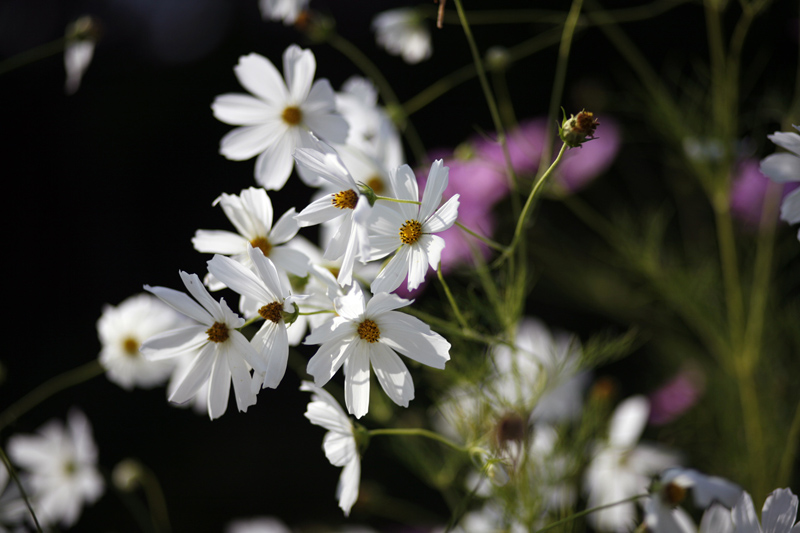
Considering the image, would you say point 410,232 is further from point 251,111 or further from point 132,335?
point 132,335

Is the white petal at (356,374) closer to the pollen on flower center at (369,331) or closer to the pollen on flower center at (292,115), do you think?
the pollen on flower center at (369,331)

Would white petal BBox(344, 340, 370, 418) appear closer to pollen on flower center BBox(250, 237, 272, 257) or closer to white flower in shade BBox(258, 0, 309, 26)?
pollen on flower center BBox(250, 237, 272, 257)

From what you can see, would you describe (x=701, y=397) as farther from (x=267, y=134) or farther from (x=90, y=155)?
(x=90, y=155)

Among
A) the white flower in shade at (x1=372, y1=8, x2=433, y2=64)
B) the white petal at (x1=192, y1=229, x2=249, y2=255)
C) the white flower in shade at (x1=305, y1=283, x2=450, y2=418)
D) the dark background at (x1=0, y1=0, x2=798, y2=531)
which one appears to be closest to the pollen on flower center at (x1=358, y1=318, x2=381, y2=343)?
the white flower in shade at (x1=305, y1=283, x2=450, y2=418)

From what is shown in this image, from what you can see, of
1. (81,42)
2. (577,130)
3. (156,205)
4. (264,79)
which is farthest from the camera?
(156,205)

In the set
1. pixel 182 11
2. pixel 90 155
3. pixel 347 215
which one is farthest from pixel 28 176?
pixel 347 215

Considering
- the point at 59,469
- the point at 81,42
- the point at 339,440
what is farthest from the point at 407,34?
the point at 59,469
